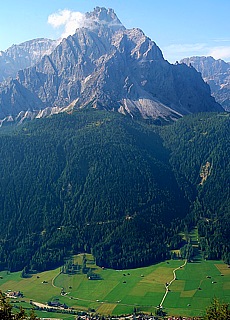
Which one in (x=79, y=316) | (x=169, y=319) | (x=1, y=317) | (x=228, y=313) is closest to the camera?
(x=1, y=317)

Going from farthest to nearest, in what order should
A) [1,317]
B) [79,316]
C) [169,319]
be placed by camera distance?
1. [79,316]
2. [169,319]
3. [1,317]

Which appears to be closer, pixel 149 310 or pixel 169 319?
pixel 169 319

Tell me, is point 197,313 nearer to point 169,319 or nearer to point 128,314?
point 169,319

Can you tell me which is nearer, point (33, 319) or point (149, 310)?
point (33, 319)

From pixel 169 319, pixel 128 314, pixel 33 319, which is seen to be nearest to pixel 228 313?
pixel 33 319

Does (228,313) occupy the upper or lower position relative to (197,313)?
upper

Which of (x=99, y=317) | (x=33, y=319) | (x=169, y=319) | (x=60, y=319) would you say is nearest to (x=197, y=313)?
(x=169, y=319)

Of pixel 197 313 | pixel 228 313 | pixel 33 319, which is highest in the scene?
pixel 33 319

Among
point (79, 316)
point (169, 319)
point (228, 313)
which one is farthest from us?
point (79, 316)

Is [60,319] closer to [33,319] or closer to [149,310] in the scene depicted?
[149,310]
